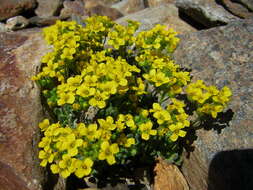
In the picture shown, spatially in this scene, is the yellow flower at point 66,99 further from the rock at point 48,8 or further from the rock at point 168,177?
the rock at point 48,8

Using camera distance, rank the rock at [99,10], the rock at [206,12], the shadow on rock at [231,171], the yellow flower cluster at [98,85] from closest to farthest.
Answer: the yellow flower cluster at [98,85] → the shadow on rock at [231,171] → the rock at [206,12] → the rock at [99,10]

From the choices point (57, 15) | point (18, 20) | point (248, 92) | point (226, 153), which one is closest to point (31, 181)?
point (226, 153)

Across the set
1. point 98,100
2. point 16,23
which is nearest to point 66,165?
point 98,100

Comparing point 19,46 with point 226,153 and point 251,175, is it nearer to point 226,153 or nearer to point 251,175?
point 226,153

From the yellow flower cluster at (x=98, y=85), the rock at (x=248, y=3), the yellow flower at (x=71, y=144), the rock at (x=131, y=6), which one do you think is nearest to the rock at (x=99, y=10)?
the rock at (x=131, y=6)

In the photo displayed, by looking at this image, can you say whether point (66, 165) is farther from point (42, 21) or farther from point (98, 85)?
point (42, 21)

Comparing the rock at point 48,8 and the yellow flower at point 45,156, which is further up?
the yellow flower at point 45,156

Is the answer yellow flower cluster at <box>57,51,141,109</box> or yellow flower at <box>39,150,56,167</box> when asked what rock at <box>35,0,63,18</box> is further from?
yellow flower at <box>39,150,56,167</box>
